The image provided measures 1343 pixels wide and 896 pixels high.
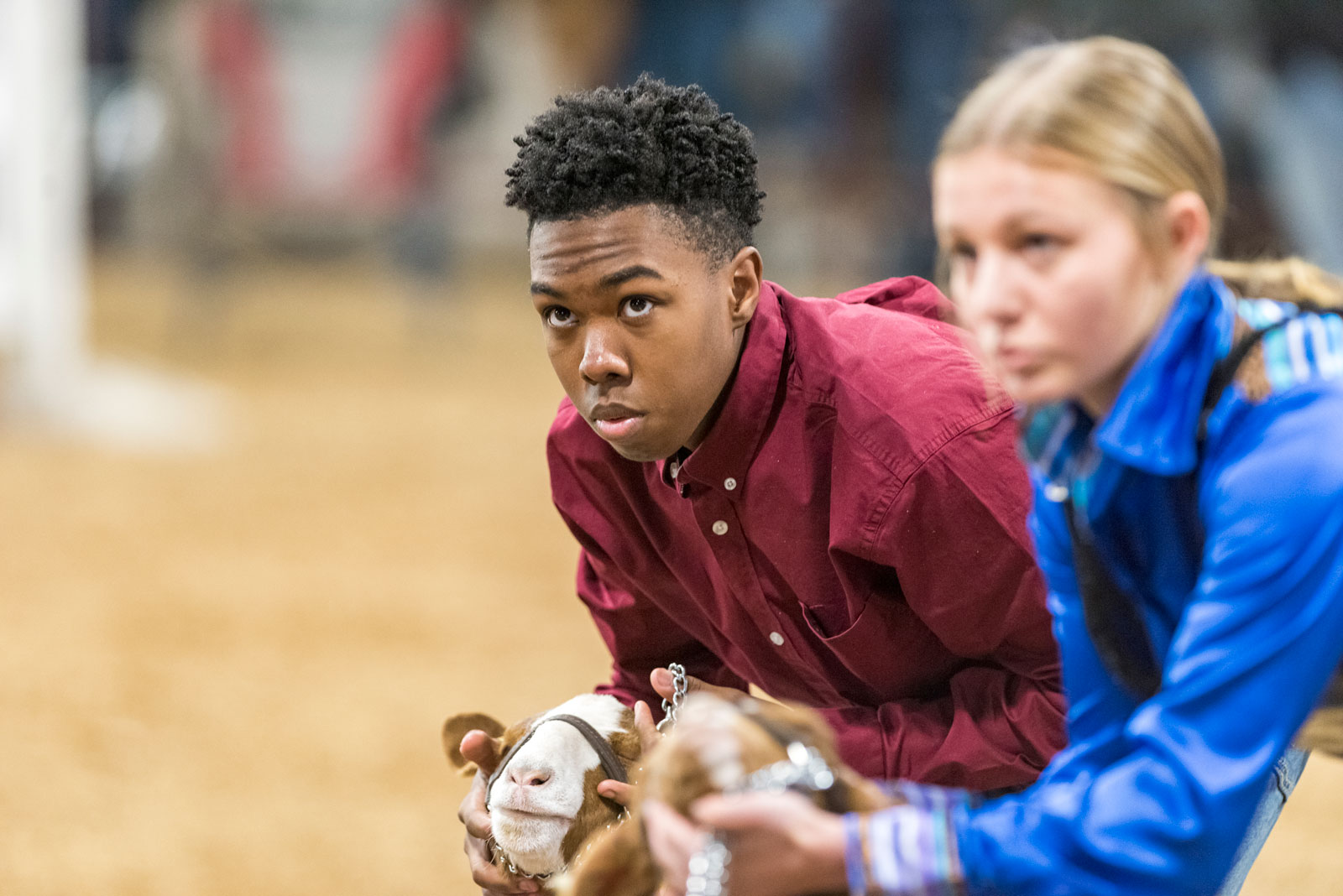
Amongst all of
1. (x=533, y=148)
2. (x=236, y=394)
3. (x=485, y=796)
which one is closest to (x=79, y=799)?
(x=485, y=796)

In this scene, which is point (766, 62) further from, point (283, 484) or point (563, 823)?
point (563, 823)

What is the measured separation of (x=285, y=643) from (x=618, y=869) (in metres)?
3.70

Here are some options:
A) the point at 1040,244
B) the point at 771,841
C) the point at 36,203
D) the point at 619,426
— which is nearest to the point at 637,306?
the point at 619,426

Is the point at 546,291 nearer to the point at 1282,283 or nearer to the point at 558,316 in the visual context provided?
the point at 558,316

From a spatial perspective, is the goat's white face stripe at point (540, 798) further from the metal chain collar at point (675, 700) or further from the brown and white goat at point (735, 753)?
the brown and white goat at point (735, 753)

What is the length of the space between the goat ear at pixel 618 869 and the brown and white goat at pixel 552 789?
41 cm

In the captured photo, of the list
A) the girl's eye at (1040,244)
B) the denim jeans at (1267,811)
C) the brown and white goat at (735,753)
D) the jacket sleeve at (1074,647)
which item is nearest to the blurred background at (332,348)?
the girl's eye at (1040,244)

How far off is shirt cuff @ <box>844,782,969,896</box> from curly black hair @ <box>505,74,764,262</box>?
88 cm

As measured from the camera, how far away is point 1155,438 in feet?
4.75

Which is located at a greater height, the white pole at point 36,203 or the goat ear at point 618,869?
the white pole at point 36,203

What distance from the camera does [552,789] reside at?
2.09 meters

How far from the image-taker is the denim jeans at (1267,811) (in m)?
1.97

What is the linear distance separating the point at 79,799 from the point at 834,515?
264 cm

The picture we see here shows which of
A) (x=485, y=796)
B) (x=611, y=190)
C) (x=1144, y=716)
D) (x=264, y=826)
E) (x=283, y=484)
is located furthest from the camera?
(x=283, y=484)
